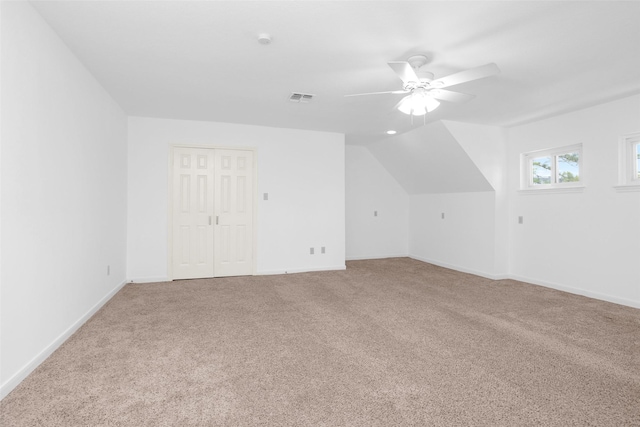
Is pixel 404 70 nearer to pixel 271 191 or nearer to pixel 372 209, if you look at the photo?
pixel 271 191

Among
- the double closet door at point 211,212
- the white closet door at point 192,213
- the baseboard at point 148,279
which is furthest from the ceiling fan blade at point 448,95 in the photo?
the baseboard at point 148,279

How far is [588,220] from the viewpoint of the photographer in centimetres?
422

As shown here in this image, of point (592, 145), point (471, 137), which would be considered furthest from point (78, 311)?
point (592, 145)

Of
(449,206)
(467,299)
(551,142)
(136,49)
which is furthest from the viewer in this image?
(449,206)

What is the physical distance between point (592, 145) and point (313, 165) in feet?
12.8

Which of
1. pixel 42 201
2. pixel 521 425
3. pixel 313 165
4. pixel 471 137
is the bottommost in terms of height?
pixel 521 425

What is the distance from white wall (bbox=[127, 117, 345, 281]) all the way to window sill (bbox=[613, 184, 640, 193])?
12.3ft

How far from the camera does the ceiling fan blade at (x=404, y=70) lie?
8.03 ft

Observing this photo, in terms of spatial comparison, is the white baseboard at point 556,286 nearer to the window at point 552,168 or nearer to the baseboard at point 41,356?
the window at point 552,168

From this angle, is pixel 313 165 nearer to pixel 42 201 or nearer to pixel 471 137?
pixel 471 137

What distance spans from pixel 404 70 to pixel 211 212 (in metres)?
3.75

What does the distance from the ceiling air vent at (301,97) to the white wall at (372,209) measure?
3.25 m

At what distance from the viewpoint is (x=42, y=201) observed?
239cm

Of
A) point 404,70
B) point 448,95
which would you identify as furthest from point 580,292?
point 404,70
